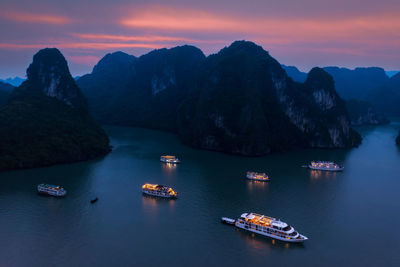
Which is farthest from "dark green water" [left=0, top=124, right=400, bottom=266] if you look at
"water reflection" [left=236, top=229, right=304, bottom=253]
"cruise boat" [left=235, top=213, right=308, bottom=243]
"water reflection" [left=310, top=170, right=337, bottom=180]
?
"cruise boat" [left=235, top=213, right=308, bottom=243]

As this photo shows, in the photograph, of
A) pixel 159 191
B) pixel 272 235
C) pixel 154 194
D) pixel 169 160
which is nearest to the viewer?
pixel 272 235

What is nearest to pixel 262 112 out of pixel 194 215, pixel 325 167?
pixel 325 167

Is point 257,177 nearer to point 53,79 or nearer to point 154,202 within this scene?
point 154,202

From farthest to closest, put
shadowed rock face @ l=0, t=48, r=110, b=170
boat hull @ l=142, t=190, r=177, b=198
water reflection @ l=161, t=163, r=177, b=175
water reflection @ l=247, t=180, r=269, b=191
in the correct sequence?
1. shadowed rock face @ l=0, t=48, r=110, b=170
2. water reflection @ l=161, t=163, r=177, b=175
3. water reflection @ l=247, t=180, r=269, b=191
4. boat hull @ l=142, t=190, r=177, b=198

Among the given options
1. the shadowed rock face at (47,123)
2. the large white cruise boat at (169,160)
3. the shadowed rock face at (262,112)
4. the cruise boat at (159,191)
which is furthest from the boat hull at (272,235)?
the shadowed rock face at (47,123)

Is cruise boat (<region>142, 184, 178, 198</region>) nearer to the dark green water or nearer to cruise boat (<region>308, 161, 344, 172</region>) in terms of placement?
the dark green water
